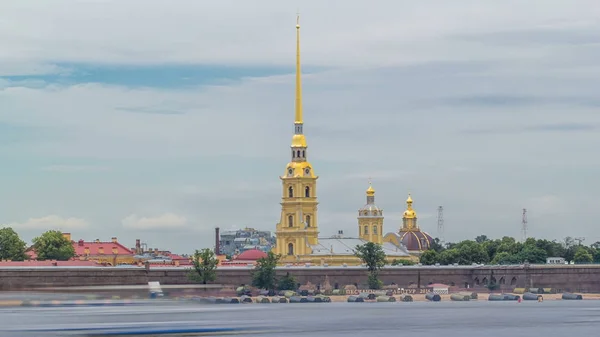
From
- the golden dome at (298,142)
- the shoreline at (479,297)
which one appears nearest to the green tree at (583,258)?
the shoreline at (479,297)

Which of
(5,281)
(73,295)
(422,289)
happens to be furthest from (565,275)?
(73,295)

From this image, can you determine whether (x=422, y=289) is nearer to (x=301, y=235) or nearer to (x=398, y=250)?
(x=301, y=235)

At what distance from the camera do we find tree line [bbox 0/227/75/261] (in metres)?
154

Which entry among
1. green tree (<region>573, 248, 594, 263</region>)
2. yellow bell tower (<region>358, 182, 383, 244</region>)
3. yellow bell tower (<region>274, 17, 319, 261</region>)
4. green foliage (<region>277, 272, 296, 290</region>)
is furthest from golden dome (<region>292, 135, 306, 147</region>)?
green tree (<region>573, 248, 594, 263</region>)

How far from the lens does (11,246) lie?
15425 centimetres

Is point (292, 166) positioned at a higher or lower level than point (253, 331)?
higher

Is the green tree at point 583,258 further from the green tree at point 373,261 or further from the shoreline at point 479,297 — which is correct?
the green tree at point 373,261

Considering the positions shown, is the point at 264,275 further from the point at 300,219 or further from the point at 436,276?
the point at 300,219

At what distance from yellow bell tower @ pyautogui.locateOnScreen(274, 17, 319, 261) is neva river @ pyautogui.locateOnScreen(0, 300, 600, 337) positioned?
4605cm

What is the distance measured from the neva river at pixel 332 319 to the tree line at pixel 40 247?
46338 mm

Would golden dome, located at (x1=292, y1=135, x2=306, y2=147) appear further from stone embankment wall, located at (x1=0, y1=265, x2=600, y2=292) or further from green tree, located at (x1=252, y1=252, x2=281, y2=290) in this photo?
green tree, located at (x1=252, y1=252, x2=281, y2=290)

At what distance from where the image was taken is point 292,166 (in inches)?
6506

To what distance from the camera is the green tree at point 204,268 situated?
130 m

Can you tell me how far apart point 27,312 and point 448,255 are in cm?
8386
